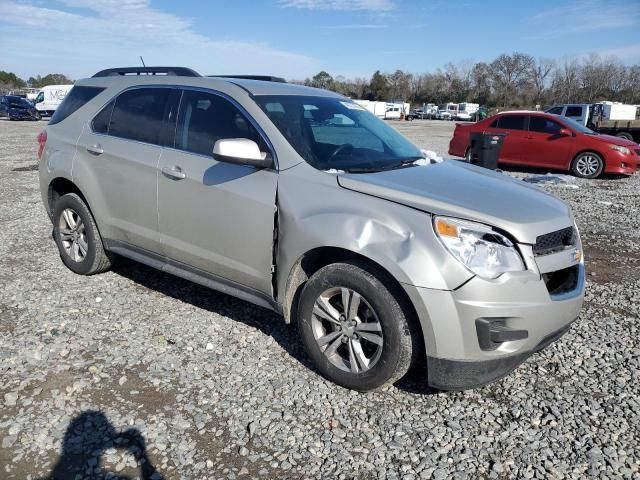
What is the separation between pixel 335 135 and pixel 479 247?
1.55 m

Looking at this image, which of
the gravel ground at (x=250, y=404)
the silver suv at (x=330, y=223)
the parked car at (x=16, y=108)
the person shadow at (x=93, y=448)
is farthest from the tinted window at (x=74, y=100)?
the parked car at (x=16, y=108)

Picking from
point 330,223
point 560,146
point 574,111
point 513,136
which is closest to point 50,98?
point 574,111

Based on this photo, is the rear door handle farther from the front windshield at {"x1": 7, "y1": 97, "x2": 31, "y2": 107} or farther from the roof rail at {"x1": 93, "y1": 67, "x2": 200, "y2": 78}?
the front windshield at {"x1": 7, "y1": 97, "x2": 31, "y2": 107}

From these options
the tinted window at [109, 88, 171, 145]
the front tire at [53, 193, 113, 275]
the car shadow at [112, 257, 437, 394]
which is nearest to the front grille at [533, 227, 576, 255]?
the car shadow at [112, 257, 437, 394]

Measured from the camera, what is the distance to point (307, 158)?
134 inches

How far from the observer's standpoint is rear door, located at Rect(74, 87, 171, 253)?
13.4ft

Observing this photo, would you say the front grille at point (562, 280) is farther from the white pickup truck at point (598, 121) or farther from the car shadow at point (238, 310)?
the white pickup truck at point (598, 121)

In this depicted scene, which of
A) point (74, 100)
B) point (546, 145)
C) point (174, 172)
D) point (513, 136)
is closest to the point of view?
point (174, 172)

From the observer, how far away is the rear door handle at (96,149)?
4449 millimetres

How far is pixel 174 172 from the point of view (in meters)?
3.84

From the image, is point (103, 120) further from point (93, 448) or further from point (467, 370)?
point (467, 370)

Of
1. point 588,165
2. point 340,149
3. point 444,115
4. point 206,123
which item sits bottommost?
point 588,165

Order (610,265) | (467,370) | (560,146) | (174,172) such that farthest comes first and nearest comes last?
(560,146)
(610,265)
(174,172)
(467,370)

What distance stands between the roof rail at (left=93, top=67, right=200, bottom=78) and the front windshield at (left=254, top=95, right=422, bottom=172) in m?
0.92
